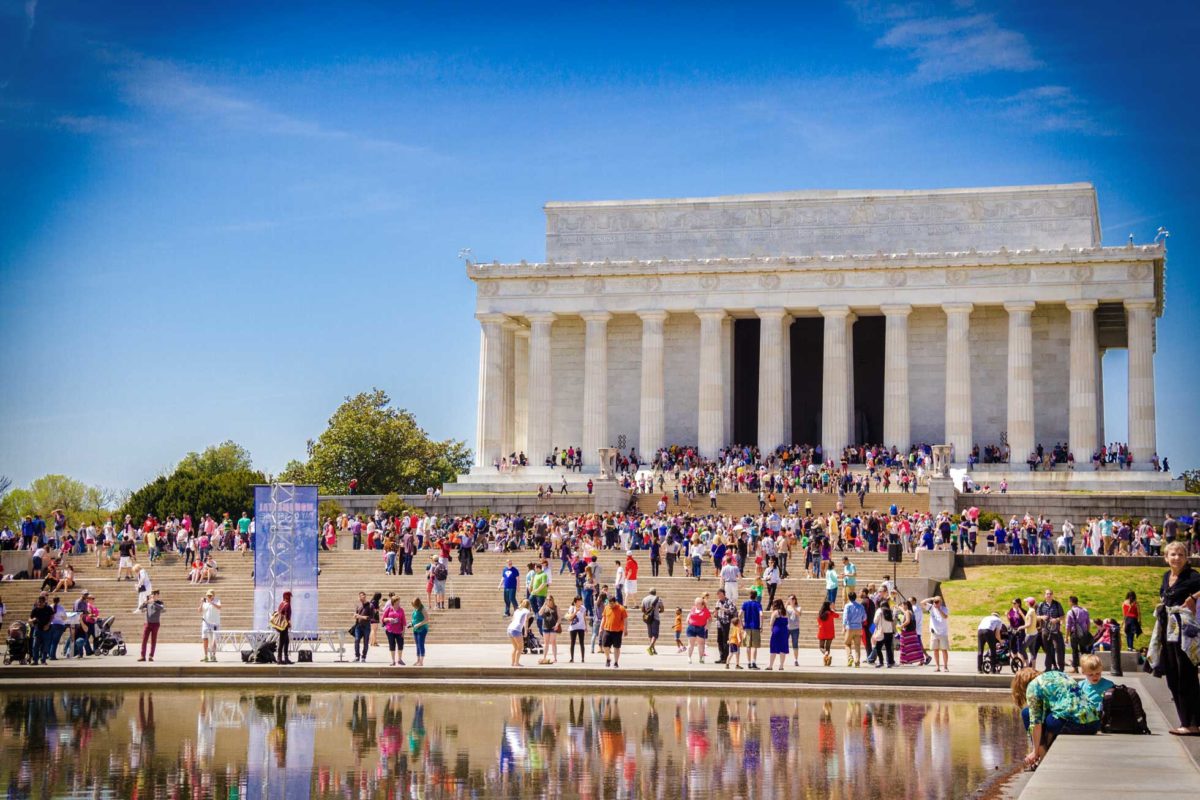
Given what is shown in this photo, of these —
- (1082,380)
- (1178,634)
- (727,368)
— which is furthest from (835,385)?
(1178,634)

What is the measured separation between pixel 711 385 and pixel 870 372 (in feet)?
41.1

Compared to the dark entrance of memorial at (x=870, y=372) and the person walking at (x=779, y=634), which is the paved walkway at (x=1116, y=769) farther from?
the dark entrance of memorial at (x=870, y=372)

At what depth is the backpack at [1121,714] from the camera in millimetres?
16547

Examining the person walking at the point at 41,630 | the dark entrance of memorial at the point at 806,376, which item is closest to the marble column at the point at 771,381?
the dark entrance of memorial at the point at 806,376

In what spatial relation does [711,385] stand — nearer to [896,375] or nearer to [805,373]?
[896,375]

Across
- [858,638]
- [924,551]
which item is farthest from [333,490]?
[858,638]

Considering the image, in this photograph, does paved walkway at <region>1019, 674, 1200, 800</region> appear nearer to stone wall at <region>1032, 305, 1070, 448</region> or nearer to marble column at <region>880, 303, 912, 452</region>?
marble column at <region>880, 303, 912, 452</region>

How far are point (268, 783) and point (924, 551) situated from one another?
30.0 metres

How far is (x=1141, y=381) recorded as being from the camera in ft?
217

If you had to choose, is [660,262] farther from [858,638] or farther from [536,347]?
[858,638]

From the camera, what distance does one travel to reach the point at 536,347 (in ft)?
238

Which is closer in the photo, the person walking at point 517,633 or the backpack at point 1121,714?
the backpack at point 1121,714

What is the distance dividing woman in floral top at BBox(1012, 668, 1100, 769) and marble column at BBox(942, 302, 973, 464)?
173 ft

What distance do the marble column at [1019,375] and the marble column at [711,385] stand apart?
42.3ft
